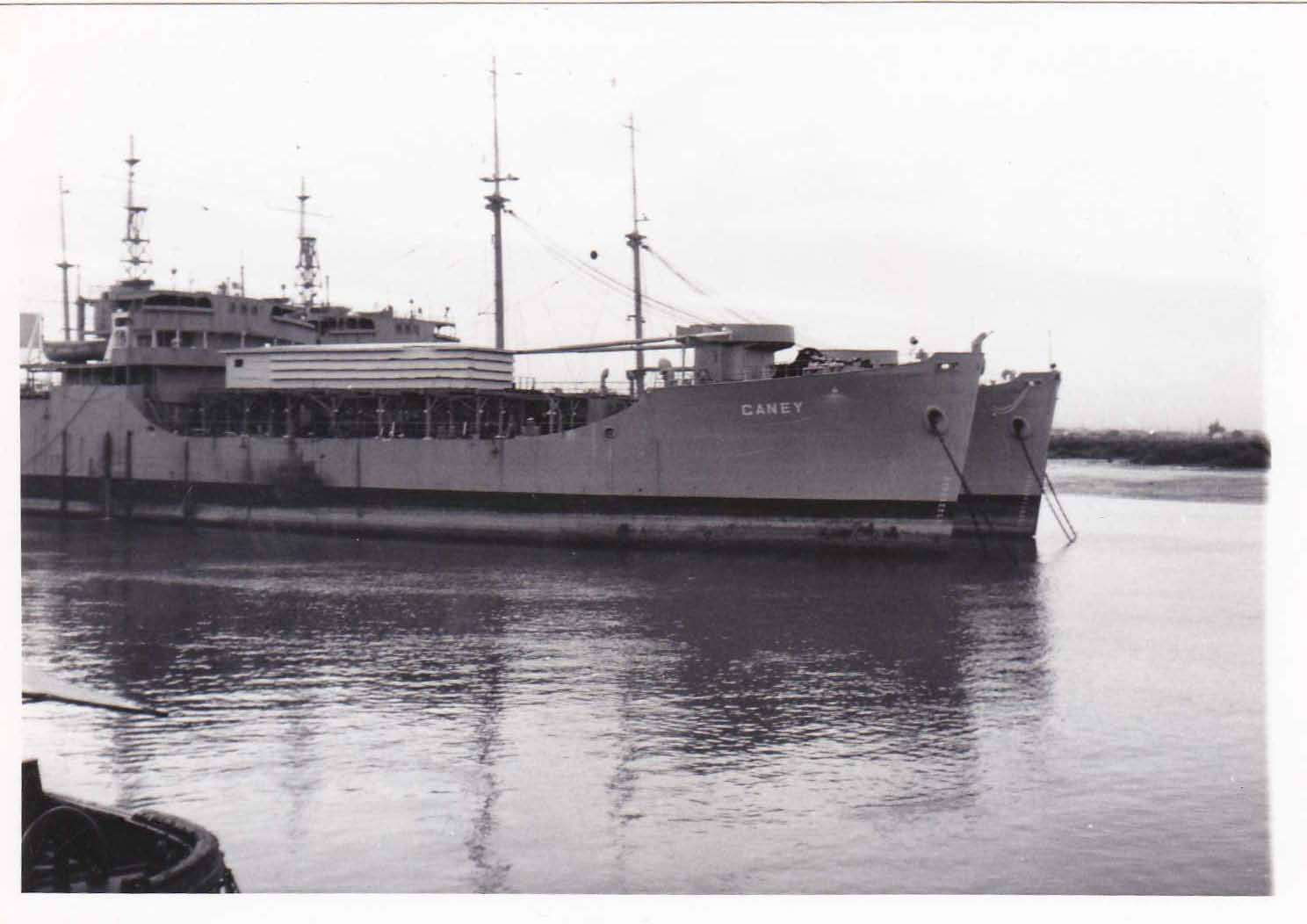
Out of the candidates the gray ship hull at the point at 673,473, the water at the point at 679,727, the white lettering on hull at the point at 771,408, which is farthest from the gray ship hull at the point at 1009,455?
the water at the point at 679,727

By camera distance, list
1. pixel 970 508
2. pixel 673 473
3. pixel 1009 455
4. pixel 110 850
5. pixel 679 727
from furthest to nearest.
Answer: pixel 970 508 → pixel 1009 455 → pixel 673 473 → pixel 679 727 → pixel 110 850

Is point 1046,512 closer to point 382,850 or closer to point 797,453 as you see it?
point 797,453

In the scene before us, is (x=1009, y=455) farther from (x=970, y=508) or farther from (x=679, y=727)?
(x=679, y=727)

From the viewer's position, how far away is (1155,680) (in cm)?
1451

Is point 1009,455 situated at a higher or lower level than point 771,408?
lower

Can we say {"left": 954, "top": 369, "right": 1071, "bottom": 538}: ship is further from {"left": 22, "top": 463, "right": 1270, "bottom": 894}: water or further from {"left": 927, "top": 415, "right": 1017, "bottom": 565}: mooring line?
{"left": 22, "top": 463, "right": 1270, "bottom": 894}: water

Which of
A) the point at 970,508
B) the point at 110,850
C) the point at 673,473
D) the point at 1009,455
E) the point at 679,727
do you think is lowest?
the point at 679,727

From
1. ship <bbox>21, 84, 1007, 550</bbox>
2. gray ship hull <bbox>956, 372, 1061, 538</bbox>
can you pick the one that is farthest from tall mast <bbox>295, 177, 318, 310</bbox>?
gray ship hull <bbox>956, 372, 1061, 538</bbox>

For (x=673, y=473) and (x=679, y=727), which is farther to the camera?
(x=673, y=473)

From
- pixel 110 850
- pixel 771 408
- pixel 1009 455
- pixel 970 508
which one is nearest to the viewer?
pixel 110 850

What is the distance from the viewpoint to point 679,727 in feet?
40.0

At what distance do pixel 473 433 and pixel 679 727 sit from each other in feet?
65.2

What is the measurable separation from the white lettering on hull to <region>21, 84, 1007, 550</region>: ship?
2.1 inches

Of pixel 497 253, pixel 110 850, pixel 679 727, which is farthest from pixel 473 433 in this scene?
pixel 110 850
